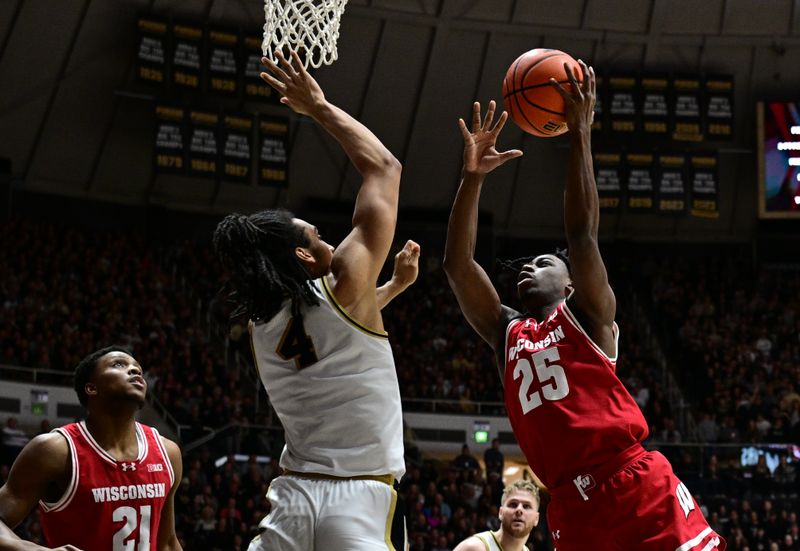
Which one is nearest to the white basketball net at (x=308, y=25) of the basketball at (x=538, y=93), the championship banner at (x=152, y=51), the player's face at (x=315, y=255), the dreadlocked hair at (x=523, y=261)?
the basketball at (x=538, y=93)

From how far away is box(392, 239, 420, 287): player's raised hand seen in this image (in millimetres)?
5129

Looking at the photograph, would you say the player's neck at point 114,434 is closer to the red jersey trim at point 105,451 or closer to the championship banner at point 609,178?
the red jersey trim at point 105,451

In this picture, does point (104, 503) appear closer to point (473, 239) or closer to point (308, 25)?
point (473, 239)

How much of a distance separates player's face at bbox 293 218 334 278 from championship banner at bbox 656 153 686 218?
18370mm

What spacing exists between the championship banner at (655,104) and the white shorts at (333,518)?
18547mm

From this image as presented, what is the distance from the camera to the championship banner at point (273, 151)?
20.6 metres

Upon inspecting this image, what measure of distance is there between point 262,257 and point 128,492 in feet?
5.60

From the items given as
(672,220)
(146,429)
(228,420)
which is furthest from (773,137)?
(146,429)

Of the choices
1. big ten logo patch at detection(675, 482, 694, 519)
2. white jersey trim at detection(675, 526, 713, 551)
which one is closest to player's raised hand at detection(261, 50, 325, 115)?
big ten logo patch at detection(675, 482, 694, 519)

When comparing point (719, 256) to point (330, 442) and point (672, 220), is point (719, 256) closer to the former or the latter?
point (672, 220)

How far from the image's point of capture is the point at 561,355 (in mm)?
4805

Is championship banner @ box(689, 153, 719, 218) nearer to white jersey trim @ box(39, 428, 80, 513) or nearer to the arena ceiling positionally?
the arena ceiling

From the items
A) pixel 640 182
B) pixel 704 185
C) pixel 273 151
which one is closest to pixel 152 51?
pixel 273 151

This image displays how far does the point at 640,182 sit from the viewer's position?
2194 centimetres
